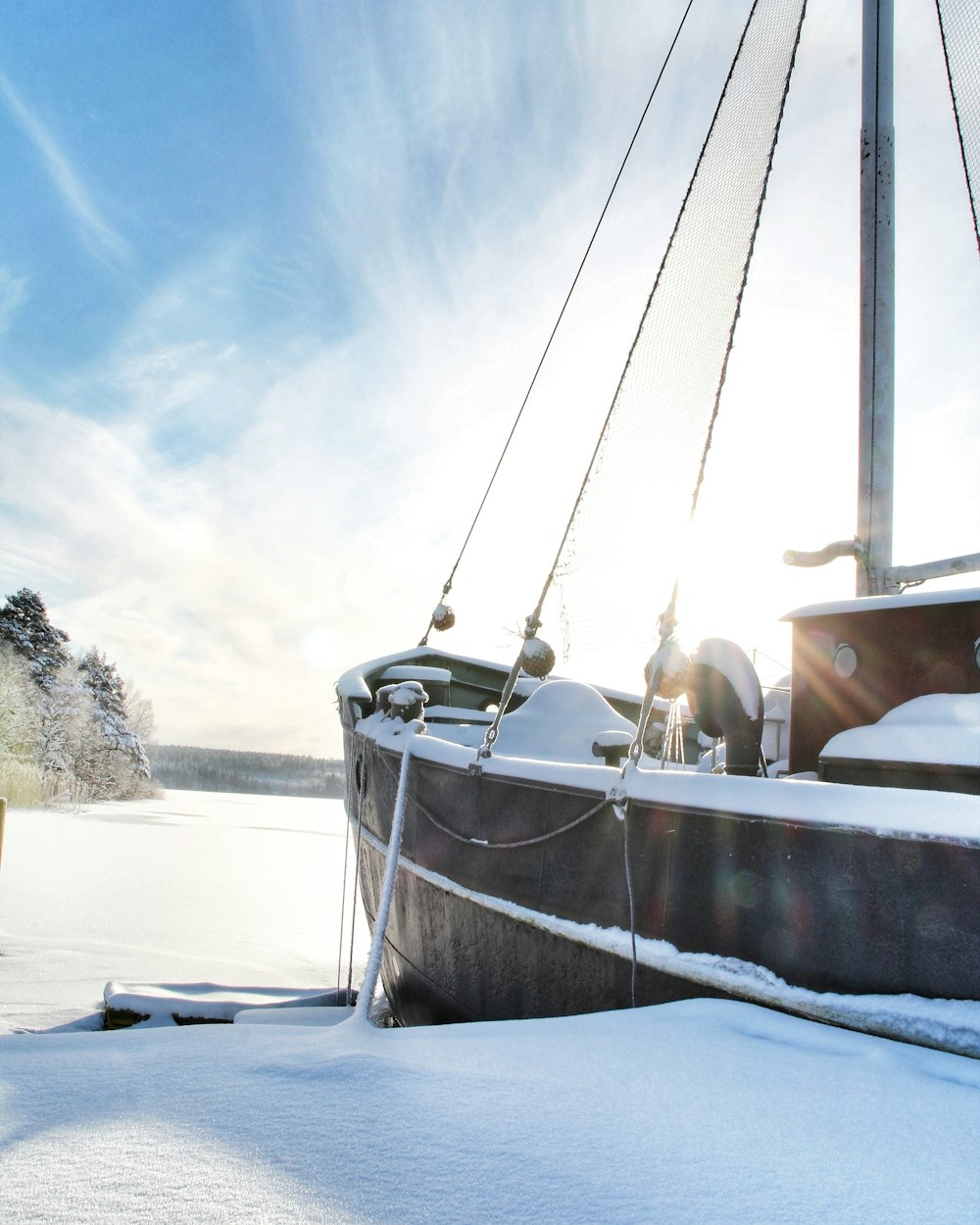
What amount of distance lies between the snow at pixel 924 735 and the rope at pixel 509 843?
118 cm

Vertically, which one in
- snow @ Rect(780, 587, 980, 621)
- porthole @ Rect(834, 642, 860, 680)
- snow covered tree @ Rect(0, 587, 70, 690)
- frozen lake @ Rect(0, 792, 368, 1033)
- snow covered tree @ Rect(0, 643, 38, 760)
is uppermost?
snow covered tree @ Rect(0, 587, 70, 690)

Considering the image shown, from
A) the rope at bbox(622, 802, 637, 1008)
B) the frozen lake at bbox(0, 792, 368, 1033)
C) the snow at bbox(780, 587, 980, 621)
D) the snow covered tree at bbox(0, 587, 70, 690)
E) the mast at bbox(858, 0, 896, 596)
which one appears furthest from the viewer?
the snow covered tree at bbox(0, 587, 70, 690)

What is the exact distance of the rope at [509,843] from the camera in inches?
124

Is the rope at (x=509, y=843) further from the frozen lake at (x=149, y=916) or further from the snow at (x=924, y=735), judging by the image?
the frozen lake at (x=149, y=916)

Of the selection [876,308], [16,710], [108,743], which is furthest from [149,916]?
[108,743]

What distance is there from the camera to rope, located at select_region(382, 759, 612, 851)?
124 inches

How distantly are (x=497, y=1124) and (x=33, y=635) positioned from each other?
43845 mm

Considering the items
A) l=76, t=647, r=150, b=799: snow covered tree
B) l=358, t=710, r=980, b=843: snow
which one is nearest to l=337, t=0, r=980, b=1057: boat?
l=358, t=710, r=980, b=843: snow

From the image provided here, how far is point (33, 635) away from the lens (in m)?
38.3

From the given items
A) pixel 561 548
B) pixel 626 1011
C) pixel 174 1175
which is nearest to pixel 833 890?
pixel 626 1011

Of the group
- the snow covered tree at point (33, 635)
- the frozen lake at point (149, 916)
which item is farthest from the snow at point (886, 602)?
the snow covered tree at point (33, 635)

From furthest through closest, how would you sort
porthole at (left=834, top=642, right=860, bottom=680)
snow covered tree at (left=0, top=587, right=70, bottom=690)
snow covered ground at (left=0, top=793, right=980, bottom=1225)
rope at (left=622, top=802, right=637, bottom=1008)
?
snow covered tree at (left=0, top=587, right=70, bottom=690) → porthole at (left=834, top=642, right=860, bottom=680) → rope at (left=622, top=802, right=637, bottom=1008) → snow covered ground at (left=0, top=793, right=980, bottom=1225)

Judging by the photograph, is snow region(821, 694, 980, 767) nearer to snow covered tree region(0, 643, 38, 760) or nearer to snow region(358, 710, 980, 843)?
snow region(358, 710, 980, 843)

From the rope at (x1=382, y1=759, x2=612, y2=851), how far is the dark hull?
12 millimetres
